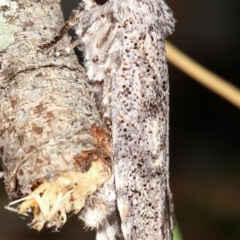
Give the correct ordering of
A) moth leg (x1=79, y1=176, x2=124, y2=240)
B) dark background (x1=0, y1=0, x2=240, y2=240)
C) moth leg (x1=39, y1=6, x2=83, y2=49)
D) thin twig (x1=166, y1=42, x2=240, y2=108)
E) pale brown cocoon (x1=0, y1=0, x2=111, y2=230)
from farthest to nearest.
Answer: dark background (x1=0, y1=0, x2=240, y2=240) < thin twig (x1=166, y1=42, x2=240, y2=108) < moth leg (x1=79, y1=176, x2=124, y2=240) < moth leg (x1=39, y1=6, x2=83, y2=49) < pale brown cocoon (x1=0, y1=0, x2=111, y2=230)

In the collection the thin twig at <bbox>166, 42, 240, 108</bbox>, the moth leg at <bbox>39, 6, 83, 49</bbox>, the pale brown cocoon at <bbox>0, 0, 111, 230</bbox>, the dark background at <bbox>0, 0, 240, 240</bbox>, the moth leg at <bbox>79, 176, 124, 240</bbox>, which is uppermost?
the moth leg at <bbox>39, 6, 83, 49</bbox>

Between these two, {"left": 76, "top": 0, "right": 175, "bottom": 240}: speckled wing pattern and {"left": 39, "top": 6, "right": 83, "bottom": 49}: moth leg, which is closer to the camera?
{"left": 39, "top": 6, "right": 83, "bottom": 49}: moth leg

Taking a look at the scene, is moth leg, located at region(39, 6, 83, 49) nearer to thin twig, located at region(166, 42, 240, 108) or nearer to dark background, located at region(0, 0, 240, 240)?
thin twig, located at region(166, 42, 240, 108)

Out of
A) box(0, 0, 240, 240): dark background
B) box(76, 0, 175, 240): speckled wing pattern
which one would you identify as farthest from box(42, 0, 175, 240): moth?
box(0, 0, 240, 240): dark background

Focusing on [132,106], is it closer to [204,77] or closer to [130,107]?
[130,107]

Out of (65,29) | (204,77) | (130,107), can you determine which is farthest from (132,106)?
(204,77)

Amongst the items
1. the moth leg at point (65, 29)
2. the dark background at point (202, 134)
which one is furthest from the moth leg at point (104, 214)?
the dark background at point (202, 134)

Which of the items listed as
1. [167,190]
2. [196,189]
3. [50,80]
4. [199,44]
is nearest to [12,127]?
[50,80]
